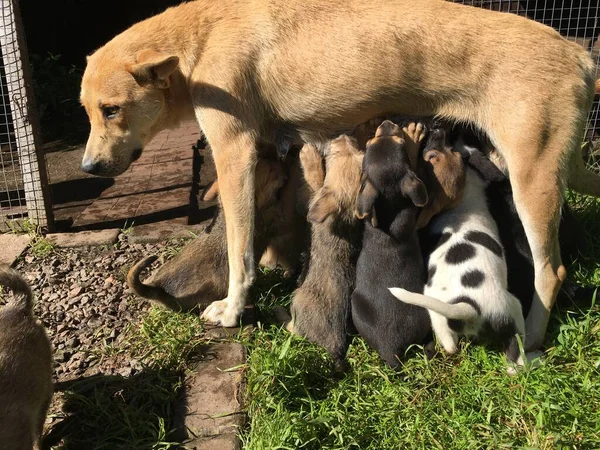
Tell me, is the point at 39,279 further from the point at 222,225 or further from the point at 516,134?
the point at 516,134

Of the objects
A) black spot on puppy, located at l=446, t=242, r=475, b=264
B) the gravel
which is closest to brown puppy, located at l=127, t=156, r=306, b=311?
the gravel

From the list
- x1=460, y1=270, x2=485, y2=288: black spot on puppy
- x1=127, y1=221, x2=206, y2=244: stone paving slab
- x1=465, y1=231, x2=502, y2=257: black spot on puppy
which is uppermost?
x1=465, y1=231, x2=502, y2=257: black spot on puppy

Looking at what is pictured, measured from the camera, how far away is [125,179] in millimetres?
6949

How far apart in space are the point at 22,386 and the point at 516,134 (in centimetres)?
289

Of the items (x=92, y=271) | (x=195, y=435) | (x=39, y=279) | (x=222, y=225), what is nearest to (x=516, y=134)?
(x=222, y=225)

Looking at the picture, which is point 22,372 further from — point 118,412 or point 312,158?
point 312,158

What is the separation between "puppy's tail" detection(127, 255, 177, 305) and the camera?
12.5 feet

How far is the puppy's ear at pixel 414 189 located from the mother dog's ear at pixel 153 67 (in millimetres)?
1533

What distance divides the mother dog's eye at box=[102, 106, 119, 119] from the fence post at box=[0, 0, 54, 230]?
1618mm

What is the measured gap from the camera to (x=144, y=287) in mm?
3973

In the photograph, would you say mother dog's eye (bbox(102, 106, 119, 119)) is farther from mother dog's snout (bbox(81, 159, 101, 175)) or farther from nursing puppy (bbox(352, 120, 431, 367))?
nursing puppy (bbox(352, 120, 431, 367))

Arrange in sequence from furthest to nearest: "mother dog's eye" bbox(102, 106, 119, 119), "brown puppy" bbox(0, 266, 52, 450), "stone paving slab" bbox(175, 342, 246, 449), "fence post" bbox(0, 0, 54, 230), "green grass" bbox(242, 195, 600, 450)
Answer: "fence post" bbox(0, 0, 54, 230), "mother dog's eye" bbox(102, 106, 119, 119), "stone paving slab" bbox(175, 342, 246, 449), "green grass" bbox(242, 195, 600, 450), "brown puppy" bbox(0, 266, 52, 450)

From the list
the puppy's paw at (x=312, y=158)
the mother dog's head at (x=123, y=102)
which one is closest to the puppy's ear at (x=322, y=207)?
the puppy's paw at (x=312, y=158)

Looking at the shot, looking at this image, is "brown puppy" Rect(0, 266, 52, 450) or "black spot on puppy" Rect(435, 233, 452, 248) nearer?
"brown puppy" Rect(0, 266, 52, 450)
